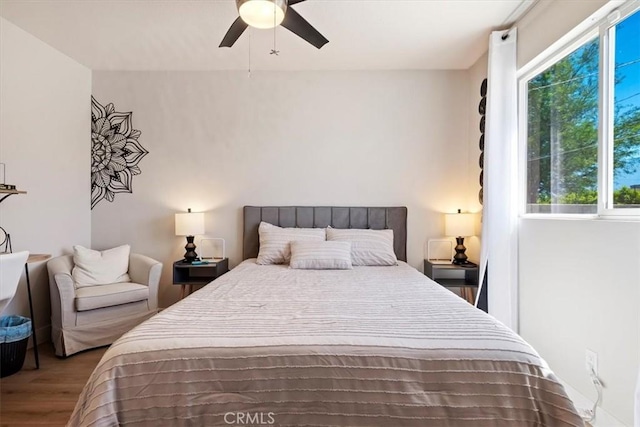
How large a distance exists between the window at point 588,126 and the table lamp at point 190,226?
2945 mm

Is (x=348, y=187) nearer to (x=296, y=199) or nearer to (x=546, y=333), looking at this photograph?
(x=296, y=199)

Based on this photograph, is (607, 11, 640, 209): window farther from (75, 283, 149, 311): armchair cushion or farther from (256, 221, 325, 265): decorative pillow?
(75, 283, 149, 311): armchair cushion

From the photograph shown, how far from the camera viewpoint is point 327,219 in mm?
3564

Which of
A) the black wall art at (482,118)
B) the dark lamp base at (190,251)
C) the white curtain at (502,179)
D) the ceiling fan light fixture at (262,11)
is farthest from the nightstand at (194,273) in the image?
the black wall art at (482,118)

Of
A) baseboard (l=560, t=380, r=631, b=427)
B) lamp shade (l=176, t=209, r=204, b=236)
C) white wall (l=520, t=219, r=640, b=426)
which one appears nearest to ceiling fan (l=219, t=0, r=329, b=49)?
lamp shade (l=176, t=209, r=204, b=236)

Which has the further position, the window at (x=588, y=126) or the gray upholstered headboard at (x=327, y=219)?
the gray upholstered headboard at (x=327, y=219)

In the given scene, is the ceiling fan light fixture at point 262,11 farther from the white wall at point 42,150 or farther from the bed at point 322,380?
the white wall at point 42,150

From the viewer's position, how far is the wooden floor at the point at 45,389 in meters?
1.92

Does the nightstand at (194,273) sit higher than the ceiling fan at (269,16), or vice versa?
the ceiling fan at (269,16)

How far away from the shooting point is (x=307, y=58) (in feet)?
10.9

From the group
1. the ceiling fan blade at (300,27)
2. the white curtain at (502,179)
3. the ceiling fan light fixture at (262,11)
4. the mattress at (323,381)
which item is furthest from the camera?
the white curtain at (502,179)

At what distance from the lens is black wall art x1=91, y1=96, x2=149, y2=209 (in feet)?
12.1

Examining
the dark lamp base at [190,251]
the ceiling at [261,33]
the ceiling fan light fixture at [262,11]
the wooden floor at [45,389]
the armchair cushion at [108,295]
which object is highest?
the ceiling at [261,33]

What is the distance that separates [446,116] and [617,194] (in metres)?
1.96
